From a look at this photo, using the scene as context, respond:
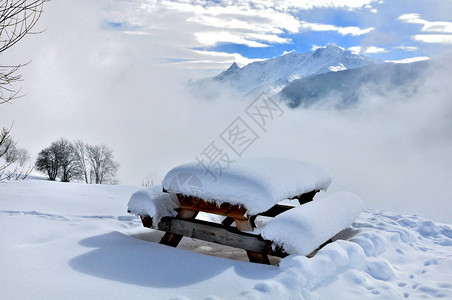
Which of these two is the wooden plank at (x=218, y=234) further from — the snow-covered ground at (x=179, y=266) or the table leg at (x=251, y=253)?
the snow-covered ground at (x=179, y=266)

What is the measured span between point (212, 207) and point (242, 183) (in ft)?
1.82

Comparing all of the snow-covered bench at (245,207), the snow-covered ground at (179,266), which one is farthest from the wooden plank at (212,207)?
the snow-covered ground at (179,266)

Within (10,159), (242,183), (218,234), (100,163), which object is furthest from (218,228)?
(100,163)

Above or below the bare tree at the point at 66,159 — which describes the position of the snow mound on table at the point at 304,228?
below

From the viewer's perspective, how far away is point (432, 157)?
185875 millimetres

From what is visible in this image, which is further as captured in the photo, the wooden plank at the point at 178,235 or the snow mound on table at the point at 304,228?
the wooden plank at the point at 178,235

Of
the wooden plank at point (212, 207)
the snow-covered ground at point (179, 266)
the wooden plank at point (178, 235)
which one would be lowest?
the snow-covered ground at point (179, 266)

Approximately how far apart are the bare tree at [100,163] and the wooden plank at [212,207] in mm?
37720

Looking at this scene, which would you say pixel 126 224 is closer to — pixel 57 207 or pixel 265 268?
pixel 57 207

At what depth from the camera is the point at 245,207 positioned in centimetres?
379

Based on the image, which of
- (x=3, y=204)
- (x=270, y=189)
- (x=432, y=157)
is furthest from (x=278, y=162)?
(x=432, y=157)

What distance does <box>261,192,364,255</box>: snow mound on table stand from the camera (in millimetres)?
3566

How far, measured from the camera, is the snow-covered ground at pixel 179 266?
2.98m

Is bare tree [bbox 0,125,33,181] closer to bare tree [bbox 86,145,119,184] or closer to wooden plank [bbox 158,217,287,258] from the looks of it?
wooden plank [bbox 158,217,287,258]
